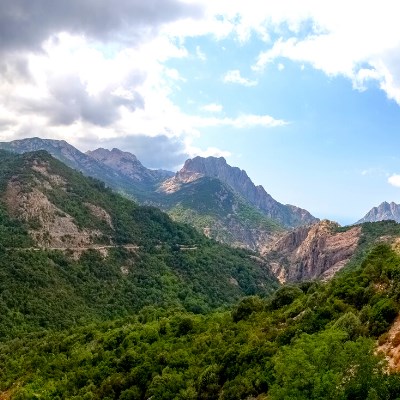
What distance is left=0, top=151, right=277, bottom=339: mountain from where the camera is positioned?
Answer: 119m

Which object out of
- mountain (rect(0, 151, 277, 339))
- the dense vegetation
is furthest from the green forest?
mountain (rect(0, 151, 277, 339))

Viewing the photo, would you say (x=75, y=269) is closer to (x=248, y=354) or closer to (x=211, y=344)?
(x=211, y=344)

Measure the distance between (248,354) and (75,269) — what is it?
115806mm

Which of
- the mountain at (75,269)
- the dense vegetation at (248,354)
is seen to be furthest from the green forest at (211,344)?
the mountain at (75,269)

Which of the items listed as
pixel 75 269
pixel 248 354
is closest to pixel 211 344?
pixel 248 354

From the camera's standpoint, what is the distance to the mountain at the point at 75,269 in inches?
4683

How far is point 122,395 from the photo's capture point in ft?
155

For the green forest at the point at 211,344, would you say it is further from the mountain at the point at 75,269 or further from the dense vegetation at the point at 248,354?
the mountain at the point at 75,269

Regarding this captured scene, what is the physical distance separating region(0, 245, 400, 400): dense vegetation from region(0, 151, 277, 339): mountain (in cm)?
4236

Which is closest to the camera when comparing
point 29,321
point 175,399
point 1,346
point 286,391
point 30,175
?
point 286,391

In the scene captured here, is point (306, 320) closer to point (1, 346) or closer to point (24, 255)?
point (1, 346)

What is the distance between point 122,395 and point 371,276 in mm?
29524

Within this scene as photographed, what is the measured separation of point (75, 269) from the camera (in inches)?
5861

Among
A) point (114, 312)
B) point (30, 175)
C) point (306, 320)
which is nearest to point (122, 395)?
point (306, 320)
